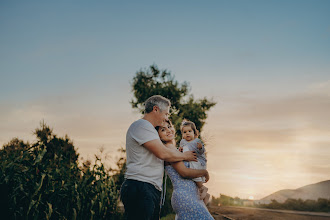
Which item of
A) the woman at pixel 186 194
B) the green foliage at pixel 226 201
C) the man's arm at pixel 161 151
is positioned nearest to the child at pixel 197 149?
the woman at pixel 186 194

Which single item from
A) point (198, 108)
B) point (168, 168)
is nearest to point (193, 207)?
point (168, 168)

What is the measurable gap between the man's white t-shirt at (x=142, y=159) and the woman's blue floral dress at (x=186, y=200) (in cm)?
22

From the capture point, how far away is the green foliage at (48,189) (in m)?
6.23

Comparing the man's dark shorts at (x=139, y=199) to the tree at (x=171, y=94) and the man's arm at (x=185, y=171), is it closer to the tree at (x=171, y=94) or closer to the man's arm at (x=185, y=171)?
the man's arm at (x=185, y=171)

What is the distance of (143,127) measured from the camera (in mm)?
3275

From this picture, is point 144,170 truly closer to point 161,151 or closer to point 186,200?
point 161,151

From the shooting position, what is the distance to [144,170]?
317 cm

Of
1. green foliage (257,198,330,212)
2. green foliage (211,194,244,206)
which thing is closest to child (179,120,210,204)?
green foliage (257,198,330,212)

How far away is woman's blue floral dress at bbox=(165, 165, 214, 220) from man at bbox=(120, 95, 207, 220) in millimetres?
159

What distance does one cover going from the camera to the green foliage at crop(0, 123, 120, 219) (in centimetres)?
623

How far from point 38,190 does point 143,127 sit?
14.2ft

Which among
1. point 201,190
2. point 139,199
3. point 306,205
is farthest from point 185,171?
point 306,205

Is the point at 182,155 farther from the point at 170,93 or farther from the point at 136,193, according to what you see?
the point at 170,93

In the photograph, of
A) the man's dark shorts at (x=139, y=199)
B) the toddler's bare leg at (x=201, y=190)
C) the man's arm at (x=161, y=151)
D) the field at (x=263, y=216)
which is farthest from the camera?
the field at (x=263, y=216)
